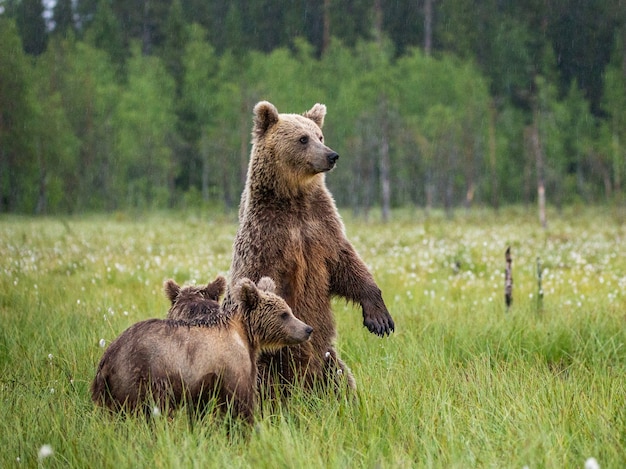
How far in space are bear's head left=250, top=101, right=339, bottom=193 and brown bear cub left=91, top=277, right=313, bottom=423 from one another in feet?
4.69

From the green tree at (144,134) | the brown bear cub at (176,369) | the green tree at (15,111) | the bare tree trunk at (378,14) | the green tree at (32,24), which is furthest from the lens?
the bare tree trunk at (378,14)

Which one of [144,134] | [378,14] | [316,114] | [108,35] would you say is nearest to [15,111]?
[144,134]

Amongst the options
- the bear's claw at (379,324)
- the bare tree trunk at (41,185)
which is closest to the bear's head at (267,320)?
the bear's claw at (379,324)

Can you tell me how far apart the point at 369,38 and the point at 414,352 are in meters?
54.6

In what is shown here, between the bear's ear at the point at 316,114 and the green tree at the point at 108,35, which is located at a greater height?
the green tree at the point at 108,35

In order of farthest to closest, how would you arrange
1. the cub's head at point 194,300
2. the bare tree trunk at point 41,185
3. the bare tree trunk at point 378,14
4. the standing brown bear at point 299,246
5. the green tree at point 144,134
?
the bare tree trunk at point 378,14
the green tree at point 144,134
the bare tree trunk at point 41,185
the standing brown bear at point 299,246
the cub's head at point 194,300

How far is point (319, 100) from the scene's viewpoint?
4197 centimetres

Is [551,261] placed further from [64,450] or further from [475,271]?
[64,450]

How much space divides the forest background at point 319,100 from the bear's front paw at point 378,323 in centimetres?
2545

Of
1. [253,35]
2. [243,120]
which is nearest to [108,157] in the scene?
[243,120]

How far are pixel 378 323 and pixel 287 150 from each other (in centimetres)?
142

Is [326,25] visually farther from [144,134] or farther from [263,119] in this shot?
[263,119]

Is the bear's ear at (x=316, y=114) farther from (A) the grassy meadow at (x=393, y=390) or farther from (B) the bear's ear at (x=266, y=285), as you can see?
(A) the grassy meadow at (x=393, y=390)

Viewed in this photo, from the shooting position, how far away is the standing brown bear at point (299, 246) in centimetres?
490
